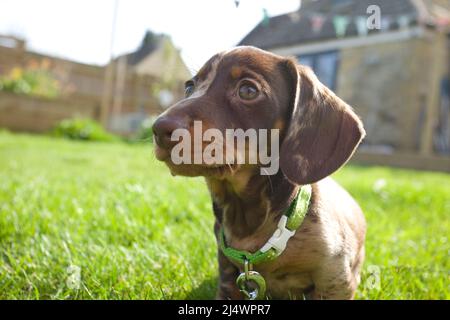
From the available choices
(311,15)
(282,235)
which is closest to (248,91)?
(282,235)

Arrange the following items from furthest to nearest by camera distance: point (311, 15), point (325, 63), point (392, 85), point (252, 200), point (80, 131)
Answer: point (325, 63) < point (80, 131) < point (392, 85) < point (311, 15) < point (252, 200)

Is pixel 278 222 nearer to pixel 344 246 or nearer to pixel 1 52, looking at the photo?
pixel 344 246

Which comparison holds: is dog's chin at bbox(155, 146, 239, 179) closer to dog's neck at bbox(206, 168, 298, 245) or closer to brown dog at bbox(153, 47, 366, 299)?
brown dog at bbox(153, 47, 366, 299)

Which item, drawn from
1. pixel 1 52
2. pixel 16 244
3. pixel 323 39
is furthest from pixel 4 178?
pixel 1 52

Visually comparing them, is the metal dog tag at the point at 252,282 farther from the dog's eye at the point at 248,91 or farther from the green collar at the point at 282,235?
the dog's eye at the point at 248,91

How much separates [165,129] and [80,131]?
1099 cm

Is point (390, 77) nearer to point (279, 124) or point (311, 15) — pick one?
point (311, 15)

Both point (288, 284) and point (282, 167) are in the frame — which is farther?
point (288, 284)

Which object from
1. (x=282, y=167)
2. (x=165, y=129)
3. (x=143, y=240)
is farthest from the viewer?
(x=143, y=240)

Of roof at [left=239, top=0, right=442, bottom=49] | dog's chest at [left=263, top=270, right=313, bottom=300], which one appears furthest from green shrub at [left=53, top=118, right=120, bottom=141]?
dog's chest at [left=263, top=270, right=313, bottom=300]

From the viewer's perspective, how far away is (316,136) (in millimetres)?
1685

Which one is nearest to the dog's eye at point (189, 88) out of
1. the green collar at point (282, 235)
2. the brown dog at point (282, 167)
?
the brown dog at point (282, 167)

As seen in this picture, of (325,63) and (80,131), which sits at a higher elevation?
(325,63)

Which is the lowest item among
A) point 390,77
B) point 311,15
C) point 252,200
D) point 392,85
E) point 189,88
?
point 392,85
